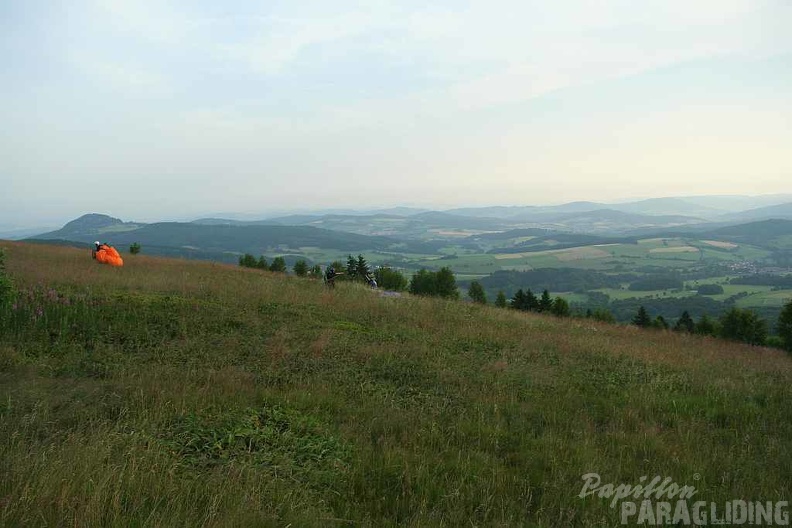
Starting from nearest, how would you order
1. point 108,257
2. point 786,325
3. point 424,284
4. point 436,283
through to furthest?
point 108,257 → point 786,325 → point 436,283 → point 424,284

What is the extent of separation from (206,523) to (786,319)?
3486 centimetres

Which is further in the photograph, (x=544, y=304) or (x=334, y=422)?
(x=544, y=304)

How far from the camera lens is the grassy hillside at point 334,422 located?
3.21 m

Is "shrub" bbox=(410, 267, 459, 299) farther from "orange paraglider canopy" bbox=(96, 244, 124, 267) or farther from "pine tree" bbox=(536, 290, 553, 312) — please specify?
"orange paraglider canopy" bbox=(96, 244, 124, 267)

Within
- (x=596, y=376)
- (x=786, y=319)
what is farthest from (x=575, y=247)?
(x=596, y=376)

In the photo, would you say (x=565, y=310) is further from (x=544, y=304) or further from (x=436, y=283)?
(x=436, y=283)

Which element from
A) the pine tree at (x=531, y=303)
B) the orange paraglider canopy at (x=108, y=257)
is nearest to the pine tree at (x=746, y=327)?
the pine tree at (x=531, y=303)

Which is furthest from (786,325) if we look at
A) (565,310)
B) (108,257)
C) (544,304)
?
(108,257)

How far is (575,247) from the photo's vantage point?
17112 cm

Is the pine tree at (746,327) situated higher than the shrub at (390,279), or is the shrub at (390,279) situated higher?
the shrub at (390,279)

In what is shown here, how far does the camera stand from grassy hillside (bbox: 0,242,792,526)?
321cm

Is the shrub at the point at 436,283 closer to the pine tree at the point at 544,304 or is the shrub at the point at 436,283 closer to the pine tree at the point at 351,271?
the pine tree at the point at 351,271

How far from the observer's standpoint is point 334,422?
5047mm

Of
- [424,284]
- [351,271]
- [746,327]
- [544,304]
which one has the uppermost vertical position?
[351,271]
